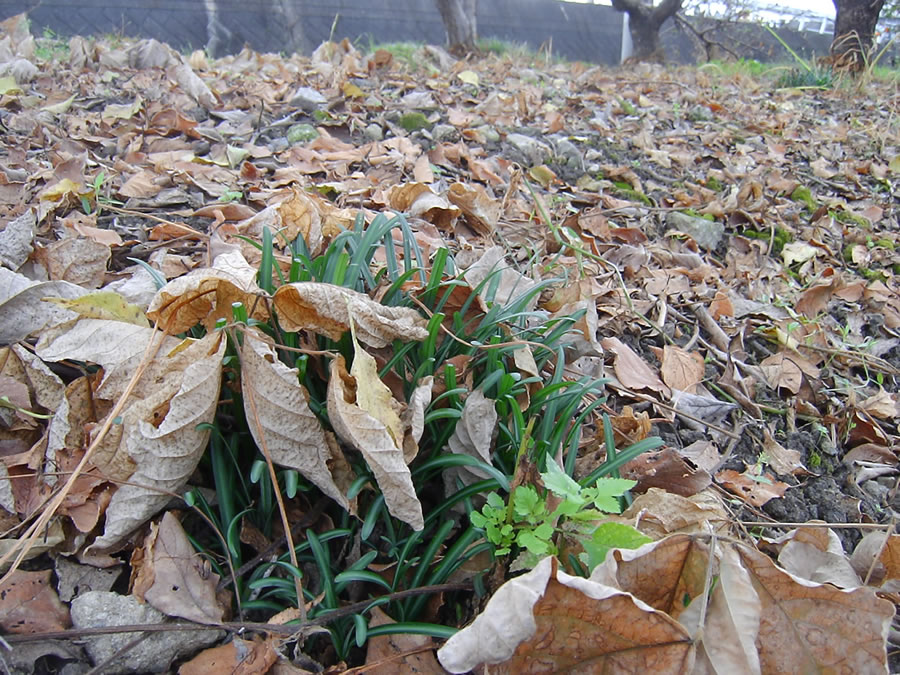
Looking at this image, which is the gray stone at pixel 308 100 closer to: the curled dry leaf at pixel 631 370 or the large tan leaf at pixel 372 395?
the curled dry leaf at pixel 631 370

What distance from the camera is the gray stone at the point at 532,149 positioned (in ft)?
11.8

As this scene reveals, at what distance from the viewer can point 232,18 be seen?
35.1 feet

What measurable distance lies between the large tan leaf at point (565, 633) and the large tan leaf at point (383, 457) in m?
0.29

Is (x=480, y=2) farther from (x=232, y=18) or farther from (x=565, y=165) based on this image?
(x=565, y=165)

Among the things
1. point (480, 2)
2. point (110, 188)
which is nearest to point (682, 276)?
point (110, 188)

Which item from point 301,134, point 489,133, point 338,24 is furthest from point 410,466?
point 338,24

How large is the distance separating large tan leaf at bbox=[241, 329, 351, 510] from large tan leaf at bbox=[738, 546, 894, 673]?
76 centimetres

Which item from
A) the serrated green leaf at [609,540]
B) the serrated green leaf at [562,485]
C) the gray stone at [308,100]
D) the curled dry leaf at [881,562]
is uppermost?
the gray stone at [308,100]

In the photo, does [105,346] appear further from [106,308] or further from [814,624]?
[814,624]

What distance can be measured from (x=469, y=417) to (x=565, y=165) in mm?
2609

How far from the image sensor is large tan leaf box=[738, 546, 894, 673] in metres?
1.04

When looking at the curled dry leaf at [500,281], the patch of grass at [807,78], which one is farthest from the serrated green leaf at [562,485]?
the patch of grass at [807,78]

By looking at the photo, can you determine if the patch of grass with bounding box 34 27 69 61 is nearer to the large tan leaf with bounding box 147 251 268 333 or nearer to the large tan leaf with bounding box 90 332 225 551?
the large tan leaf with bounding box 147 251 268 333

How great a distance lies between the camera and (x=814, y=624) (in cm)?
107
